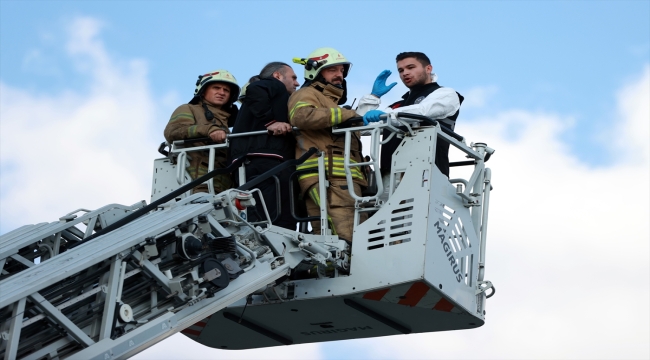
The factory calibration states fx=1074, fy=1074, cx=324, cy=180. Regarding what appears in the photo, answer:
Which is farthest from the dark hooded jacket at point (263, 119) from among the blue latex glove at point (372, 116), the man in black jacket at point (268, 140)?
the blue latex glove at point (372, 116)

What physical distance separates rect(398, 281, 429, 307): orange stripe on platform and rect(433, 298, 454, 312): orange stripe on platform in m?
0.21

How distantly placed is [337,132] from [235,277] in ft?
7.60

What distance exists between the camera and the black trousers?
1027 centimetres

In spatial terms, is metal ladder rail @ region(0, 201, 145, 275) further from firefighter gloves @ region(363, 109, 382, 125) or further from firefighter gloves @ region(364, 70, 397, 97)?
firefighter gloves @ region(364, 70, 397, 97)

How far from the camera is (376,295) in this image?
9742mm

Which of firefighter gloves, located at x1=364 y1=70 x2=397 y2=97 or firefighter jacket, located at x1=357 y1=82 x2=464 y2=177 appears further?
firefighter gloves, located at x1=364 y1=70 x2=397 y2=97

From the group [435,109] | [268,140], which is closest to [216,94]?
[268,140]

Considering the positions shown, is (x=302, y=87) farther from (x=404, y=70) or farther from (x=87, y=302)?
(x=87, y=302)

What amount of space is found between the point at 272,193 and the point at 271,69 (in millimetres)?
1728

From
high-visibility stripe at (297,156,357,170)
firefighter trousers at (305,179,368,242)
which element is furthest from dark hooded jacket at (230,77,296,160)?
firefighter trousers at (305,179,368,242)

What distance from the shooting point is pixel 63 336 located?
7.42 metres

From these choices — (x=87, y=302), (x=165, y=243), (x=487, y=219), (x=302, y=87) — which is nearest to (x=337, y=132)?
(x=302, y=87)

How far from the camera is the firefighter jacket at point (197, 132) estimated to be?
11271mm

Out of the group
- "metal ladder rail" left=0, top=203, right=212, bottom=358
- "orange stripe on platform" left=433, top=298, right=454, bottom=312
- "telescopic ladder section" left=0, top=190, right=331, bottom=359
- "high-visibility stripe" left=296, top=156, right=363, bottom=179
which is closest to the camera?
"metal ladder rail" left=0, top=203, right=212, bottom=358
